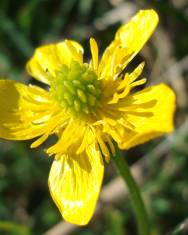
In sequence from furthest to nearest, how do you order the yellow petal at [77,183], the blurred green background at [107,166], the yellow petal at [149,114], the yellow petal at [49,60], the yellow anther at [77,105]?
the blurred green background at [107,166] → the yellow petal at [49,60] → the yellow anther at [77,105] → the yellow petal at [77,183] → the yellow petal at [149,114]

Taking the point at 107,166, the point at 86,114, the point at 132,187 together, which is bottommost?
the point at 107,166

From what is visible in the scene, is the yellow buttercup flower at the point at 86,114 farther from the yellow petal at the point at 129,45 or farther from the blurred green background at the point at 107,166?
the blurred green background at the point at 107,166

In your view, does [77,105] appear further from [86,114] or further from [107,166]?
[107,166]

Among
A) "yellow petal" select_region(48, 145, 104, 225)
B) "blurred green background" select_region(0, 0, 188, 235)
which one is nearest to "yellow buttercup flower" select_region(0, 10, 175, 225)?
"yellow petal" select_region(48, 145, 104, 225)

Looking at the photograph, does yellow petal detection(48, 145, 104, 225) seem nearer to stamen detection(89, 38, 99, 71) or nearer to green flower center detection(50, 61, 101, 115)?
green flower center detection(50, 61, 101, 115)

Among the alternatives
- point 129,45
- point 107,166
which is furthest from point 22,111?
point 107,166

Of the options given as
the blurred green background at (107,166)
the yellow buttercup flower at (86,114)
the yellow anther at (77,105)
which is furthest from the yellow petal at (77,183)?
the blurred green background at (107,166)
